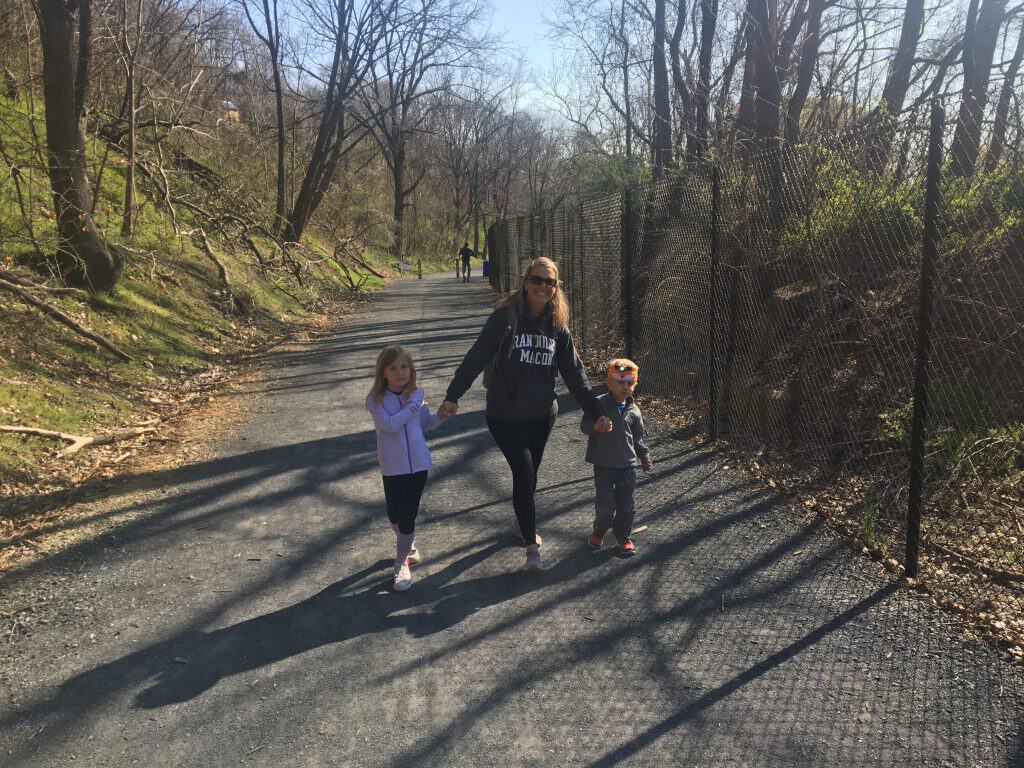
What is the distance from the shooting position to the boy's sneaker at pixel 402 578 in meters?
4.07

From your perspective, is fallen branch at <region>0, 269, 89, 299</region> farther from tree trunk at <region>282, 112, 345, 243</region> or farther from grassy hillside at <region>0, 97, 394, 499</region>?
tree trunk at <region>282, 112, 345, 243</region>

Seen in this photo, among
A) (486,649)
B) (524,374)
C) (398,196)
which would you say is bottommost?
(486,649)

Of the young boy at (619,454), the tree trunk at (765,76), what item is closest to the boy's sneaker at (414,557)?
the young boy at (619,454)

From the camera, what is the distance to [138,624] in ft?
12.3

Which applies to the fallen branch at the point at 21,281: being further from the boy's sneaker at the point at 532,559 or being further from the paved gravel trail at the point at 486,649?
the boy's sneaker at the point at 532,559

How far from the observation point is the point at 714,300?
22.6 ft

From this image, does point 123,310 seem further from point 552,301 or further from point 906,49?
point 906,49

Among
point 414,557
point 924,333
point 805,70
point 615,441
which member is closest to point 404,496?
point 414,557

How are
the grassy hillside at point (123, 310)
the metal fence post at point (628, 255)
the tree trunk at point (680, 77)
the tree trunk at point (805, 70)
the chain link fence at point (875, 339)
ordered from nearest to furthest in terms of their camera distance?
the chain link fence at point (875, 339)
the grassy hillside at point (123, 310)
the metal fence post at point (628, 255)
the tree trunk at point (805, 70)
the tree trunk at point (680, 77)

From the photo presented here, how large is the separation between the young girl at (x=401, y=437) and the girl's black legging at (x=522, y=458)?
42 cm

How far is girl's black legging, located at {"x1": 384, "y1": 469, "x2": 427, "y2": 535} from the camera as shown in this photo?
4055mm

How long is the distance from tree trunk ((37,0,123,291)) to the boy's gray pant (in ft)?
27.5

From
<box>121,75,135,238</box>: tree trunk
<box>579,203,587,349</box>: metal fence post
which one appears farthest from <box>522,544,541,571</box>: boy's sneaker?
<box>121,75,135,238</box>: tree trunk

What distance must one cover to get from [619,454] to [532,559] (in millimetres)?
817
